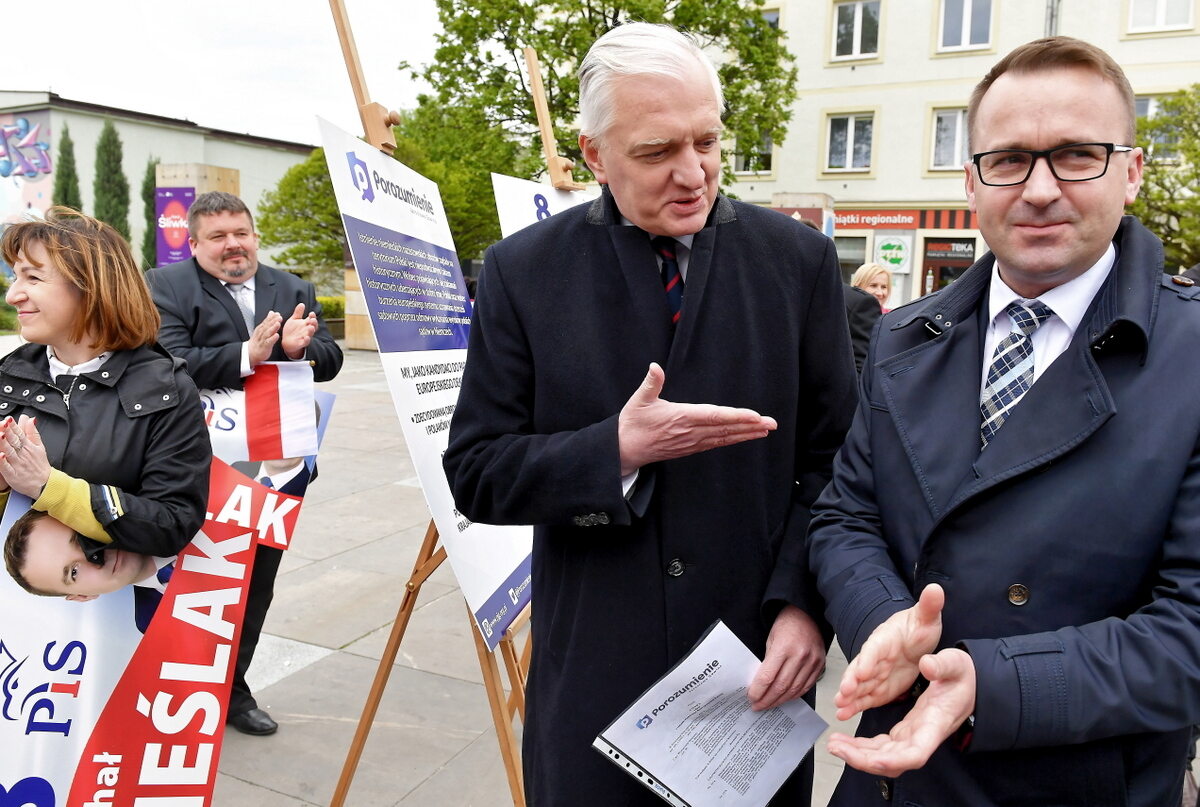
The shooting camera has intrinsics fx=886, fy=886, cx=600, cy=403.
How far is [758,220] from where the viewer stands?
5.69 ft

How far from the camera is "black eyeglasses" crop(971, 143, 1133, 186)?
48.0 inches

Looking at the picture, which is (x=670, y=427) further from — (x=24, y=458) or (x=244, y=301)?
(x=244, y=301)

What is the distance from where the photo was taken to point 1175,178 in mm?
18000

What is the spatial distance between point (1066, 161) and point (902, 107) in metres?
26.1

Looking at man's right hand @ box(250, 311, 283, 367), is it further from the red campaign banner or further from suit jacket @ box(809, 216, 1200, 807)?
suit jacket @ box(809, 216, 1200, 807)

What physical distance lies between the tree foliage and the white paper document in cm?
2038

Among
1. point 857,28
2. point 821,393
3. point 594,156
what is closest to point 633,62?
point 594,156

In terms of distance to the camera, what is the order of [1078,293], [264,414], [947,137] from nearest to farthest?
[1078,293] → [264,414] → [947,137]

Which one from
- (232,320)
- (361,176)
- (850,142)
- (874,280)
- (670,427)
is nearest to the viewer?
(670,427)

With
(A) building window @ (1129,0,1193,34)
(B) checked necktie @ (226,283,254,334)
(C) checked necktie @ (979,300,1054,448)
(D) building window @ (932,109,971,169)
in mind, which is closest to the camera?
(C) checked necktie @ (979,300,1054,448)

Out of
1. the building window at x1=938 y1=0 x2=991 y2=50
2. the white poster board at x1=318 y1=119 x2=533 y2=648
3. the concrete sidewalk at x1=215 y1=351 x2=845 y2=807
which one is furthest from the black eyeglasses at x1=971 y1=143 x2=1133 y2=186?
the building window at x1=938 y1=0 x2=991 y2=50

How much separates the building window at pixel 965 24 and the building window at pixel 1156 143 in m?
4.23

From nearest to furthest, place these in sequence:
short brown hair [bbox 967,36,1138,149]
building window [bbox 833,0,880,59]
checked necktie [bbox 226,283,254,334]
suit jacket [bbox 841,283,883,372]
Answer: short brown hair [bbox 967,36,1138,149] → checked necktie [bbox 226,283,254,334] → suit jacket [bbox 841,283,883,372] → building window [bbox 833,0,880,59]

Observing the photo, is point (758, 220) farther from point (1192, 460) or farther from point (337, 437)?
point (337, 437)
